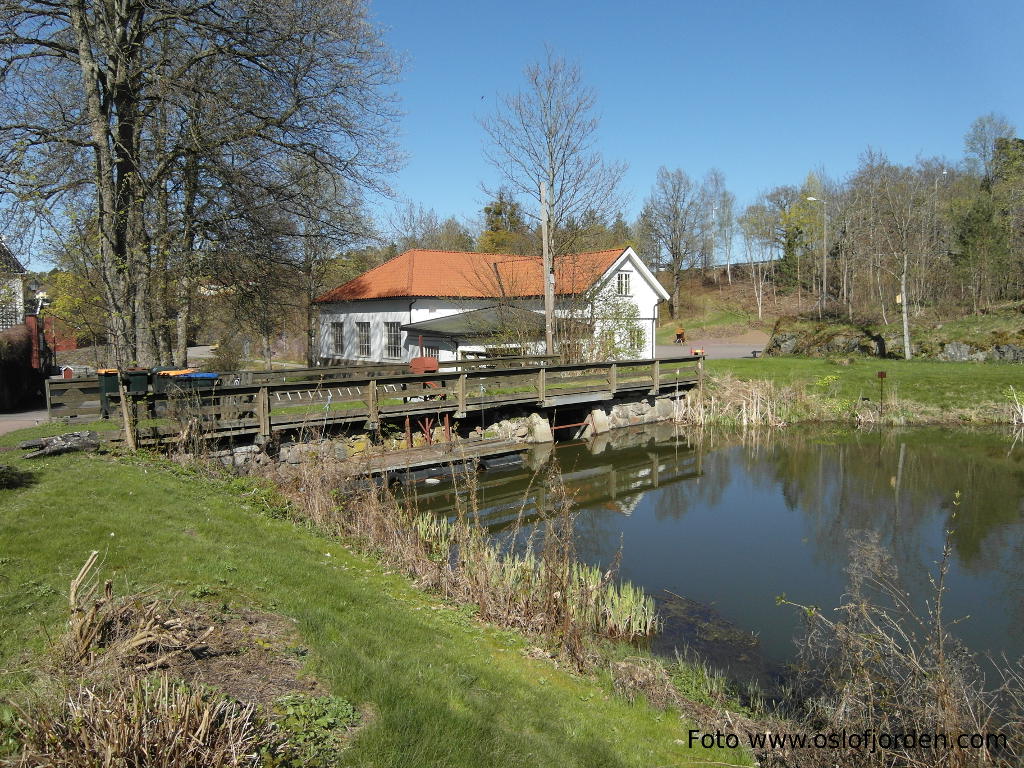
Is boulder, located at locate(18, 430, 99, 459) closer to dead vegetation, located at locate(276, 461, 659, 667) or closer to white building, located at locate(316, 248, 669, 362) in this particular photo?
dead vegetation, located at locate(276, 461, 659, 667)

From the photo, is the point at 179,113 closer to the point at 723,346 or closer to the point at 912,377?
the point at 912,377

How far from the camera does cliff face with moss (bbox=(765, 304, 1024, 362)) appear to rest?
26000 millimetres

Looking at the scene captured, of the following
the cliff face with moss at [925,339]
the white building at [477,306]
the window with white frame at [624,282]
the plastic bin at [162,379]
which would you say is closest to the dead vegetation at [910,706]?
the plastic bin at [162,379]

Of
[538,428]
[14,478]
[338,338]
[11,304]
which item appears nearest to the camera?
[14,478]

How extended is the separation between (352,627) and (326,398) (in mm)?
9542

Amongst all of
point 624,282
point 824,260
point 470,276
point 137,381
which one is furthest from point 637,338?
point 824,260

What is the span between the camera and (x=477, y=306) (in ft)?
93.9

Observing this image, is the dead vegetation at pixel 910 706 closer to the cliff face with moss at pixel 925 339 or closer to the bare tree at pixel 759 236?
the cliff face with moss at pixel 925 339

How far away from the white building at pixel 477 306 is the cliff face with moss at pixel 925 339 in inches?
279

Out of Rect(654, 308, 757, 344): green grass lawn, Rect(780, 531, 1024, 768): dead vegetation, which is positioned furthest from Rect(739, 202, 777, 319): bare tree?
Rect(780, 531, 1024, 768): dead vegetation

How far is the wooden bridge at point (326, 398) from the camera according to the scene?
37.1 feet

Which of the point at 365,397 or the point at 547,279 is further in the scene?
the point at 547,279

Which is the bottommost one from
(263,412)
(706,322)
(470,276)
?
(263,412)

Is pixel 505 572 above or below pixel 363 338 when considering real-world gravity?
below
